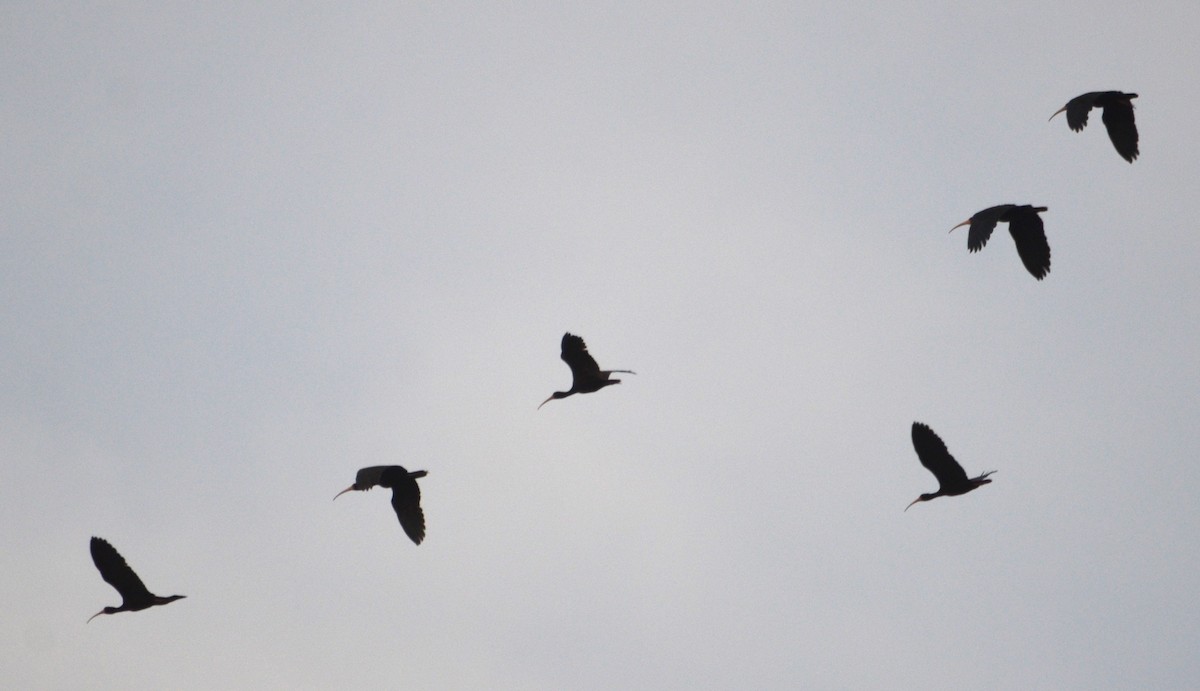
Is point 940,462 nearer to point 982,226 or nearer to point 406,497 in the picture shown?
point 982,226

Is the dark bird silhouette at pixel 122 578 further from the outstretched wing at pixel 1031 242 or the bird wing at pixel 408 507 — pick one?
the outstretched wing at pixel 1031 242

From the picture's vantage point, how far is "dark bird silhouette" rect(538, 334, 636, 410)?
21.7 meters

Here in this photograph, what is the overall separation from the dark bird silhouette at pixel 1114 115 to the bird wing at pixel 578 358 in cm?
898

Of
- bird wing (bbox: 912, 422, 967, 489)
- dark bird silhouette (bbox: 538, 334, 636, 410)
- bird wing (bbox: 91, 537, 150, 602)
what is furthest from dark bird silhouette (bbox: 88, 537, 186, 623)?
bird wing (bbox: 912, 422, 967, 489)

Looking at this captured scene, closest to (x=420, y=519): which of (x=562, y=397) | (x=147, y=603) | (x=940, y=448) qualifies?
(x=562, y=397)

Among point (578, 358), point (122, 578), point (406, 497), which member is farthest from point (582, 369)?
point (122, 578)

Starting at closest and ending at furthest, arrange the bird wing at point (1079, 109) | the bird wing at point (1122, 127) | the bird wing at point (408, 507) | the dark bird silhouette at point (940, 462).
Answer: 1. the dark bird silhouette at point (940, 462)
2. the bird wing at point (1079, 109)
3. the bird wing at point (1122, 127)
4. the bird wing at point (408, 507)

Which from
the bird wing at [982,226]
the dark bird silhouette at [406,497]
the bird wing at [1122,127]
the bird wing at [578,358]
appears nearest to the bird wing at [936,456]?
the bird wing at [982,226]

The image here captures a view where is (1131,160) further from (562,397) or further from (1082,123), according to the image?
(562,397)

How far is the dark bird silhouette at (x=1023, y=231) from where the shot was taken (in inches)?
832

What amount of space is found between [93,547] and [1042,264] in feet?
55.0

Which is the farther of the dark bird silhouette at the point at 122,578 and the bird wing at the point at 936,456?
the dark bird silhouette at the point at 122,578

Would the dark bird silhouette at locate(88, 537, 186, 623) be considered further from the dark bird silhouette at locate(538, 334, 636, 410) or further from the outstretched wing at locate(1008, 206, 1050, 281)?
the outstretched wing at locate(1008, 206, 1050, 281)

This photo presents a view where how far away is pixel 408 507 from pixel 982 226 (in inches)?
430
